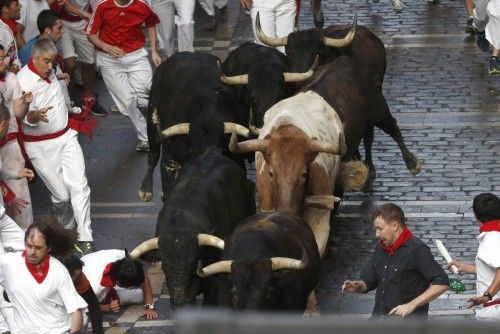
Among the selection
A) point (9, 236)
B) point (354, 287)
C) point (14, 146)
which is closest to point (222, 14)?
point (14, 146)

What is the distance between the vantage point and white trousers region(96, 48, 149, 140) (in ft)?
47.2

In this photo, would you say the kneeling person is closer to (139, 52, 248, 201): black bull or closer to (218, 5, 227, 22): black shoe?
(139, 52, 248, 201): black bull

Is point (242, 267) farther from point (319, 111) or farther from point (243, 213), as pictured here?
point (319, 111)

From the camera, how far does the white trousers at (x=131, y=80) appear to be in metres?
14.4

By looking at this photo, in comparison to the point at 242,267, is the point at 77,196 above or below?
below

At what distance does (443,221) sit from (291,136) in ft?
9.78

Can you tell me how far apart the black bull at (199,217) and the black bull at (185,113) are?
68 cm

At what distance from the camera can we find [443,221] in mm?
12102

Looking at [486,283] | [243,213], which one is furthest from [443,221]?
[486,283]

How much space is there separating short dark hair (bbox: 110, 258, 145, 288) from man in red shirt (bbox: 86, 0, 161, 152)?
189 inches

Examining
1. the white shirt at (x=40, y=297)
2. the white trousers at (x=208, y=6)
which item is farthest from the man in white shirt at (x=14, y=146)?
the white trousers at (x=208, y=6)

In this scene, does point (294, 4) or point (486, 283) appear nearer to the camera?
point (486, 283)

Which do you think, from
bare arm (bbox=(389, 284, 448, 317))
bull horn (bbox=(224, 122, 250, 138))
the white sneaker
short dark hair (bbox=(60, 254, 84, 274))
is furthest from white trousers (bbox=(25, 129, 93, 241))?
the white sneaker

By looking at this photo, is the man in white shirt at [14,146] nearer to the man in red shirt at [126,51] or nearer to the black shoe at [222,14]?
the man in red shirt at [126,51]
